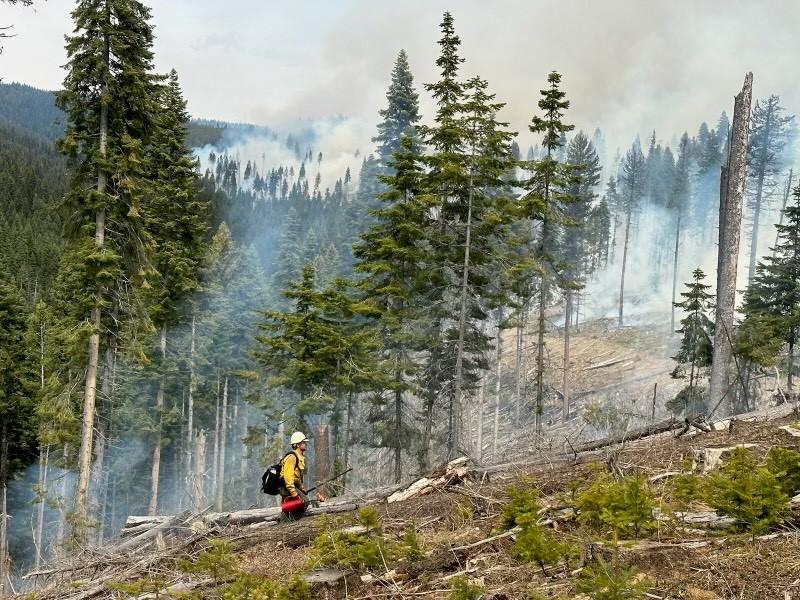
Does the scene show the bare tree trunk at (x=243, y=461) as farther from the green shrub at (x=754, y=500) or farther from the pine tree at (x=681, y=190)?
the pine tree at (x=681, y=190)

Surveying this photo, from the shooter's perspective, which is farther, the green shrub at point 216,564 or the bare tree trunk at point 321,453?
the bare tree trunk at point 321,453

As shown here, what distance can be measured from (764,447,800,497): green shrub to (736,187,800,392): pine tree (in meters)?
21.2

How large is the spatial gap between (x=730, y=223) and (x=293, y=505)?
11.3m

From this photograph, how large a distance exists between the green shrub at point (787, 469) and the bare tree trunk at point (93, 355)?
1516 cm

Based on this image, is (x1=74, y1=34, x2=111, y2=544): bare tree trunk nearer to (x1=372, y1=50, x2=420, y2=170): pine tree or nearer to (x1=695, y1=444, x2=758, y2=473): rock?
(x1=695, y1=444, x2=758, y2=473): rock

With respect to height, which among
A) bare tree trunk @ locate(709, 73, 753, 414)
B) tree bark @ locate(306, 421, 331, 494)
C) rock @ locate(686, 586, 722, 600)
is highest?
bare tree trunk @ locate(709, 73, 753, 414)

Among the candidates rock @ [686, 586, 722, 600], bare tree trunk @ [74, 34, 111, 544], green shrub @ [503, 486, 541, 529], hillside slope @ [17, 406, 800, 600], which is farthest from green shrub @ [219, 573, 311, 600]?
bare tree trunk @ [74, 34, 111, 544]

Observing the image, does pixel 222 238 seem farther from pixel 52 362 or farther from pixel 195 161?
pixel 52 362

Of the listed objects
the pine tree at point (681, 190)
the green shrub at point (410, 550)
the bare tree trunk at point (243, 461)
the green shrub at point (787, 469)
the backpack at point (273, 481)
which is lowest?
the bare tree trunk at point (243, 461)

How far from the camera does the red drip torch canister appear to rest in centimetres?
901

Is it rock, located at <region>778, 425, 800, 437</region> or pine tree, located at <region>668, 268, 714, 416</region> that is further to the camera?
pine tree, located at <region>668, 268, 714, 416</region>

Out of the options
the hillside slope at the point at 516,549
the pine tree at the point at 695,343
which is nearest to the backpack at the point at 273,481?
the hillside slope at the point at 516,549

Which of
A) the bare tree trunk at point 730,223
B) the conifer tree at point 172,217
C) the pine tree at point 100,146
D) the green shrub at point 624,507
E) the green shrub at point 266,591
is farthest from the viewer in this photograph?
the conifer tree at point 172,217

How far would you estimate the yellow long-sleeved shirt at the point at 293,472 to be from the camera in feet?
30.2
